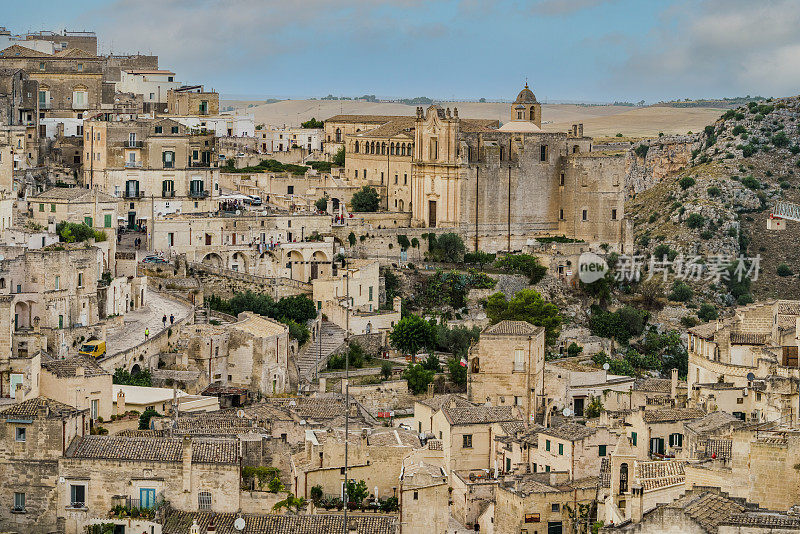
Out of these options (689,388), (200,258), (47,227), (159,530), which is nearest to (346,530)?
(159,530)

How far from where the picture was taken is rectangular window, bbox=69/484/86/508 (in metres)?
39.9

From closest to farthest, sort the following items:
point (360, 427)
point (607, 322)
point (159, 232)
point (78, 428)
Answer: point (78, 428), point (360, 427), point (159, 232), point (607, 322)

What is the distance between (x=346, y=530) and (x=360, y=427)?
10191 mm

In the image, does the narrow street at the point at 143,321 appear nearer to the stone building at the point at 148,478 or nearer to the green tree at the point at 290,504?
the stone building at the point at 148,478

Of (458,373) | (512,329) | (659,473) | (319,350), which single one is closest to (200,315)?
(319,350)

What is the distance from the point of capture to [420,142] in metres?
84.1

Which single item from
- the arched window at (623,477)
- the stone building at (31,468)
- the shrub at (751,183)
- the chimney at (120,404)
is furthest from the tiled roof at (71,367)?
the shrub at (751,183)

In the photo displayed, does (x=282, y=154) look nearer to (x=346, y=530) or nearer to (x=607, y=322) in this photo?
(x=607, y=322)

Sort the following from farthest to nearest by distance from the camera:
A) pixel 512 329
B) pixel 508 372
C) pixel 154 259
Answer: pixel 154 259, pixel 512 329, pixel 508 372

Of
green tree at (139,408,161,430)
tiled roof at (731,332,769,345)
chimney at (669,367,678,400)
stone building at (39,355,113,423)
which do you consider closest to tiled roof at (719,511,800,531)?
stone building at (39,355,113,423)

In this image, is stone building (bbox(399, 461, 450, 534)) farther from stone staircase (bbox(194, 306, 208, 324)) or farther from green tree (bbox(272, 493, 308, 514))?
stone staircase (bbox(194, 306, 208, 324))

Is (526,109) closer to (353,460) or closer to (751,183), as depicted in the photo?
(751,183)

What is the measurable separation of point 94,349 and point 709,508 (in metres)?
27.6

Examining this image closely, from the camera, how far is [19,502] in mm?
40438
